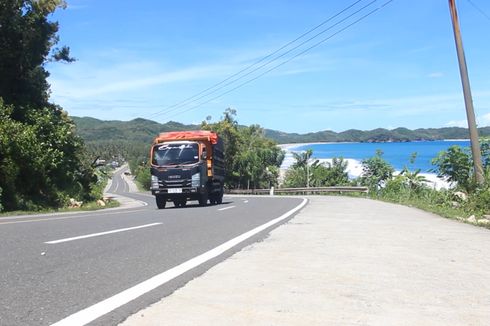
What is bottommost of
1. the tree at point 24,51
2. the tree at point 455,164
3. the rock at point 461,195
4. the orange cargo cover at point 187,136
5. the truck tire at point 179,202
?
the truck tire at point 179,202

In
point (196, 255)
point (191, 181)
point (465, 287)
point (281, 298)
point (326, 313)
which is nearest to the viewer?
point (326, 313)

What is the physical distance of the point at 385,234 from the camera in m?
10.6

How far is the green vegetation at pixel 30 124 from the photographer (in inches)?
838

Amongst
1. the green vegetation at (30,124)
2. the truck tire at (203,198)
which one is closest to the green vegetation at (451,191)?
the truck tire at (203,198)

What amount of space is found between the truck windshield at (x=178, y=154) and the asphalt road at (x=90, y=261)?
30.0 ft

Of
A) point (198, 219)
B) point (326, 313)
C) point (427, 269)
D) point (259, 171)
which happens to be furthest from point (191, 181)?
point (259, 171)

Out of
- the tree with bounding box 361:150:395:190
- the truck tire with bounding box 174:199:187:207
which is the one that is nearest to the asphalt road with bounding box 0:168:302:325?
the truck tire with bounding box 174:199:187:207

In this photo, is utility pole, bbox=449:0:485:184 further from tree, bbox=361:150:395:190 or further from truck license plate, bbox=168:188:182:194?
tree, bbox=361:150:395:190

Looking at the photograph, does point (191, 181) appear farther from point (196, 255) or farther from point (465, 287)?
point (465, 287)

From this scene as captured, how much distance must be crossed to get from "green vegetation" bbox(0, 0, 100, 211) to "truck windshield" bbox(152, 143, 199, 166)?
5.67 metres

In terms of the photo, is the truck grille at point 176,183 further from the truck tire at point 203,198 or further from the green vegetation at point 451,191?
the green vegetation at point 451,191

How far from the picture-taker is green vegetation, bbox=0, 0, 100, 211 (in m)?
21.3

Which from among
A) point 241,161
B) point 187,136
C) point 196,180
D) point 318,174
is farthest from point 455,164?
point 241,161

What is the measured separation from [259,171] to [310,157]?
7751mm
